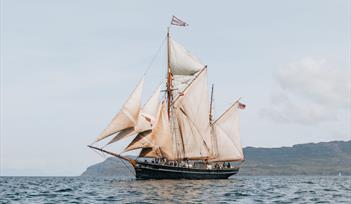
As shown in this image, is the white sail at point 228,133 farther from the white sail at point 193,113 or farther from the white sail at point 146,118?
the white sail at point 146,118

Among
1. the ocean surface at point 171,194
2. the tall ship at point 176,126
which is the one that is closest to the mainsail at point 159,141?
the tall ship at point 176,126

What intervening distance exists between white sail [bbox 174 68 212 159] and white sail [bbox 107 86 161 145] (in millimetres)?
6948

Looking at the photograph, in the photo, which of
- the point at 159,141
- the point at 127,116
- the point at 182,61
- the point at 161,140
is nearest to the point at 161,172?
the point at 159,141

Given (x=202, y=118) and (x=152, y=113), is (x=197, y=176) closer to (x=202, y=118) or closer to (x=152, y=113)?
(x=202, y=118)

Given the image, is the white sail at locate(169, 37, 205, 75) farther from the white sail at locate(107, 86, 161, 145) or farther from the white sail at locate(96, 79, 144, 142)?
the white sail at locate(96, 79, 144, 142)

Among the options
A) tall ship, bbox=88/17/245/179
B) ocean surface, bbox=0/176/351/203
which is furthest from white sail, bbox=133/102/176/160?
ocean surface, bbox=0/176/351/203

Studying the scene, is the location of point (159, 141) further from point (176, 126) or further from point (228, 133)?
point (228, 133)

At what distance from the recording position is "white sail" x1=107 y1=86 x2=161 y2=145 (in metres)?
83.9

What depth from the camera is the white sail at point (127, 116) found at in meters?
81.4

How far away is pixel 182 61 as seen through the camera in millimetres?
95000

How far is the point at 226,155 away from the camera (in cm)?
11075

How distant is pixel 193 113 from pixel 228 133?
540 inches

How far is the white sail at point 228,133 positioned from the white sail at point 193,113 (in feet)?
28.2

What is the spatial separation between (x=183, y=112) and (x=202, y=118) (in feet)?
13.7
